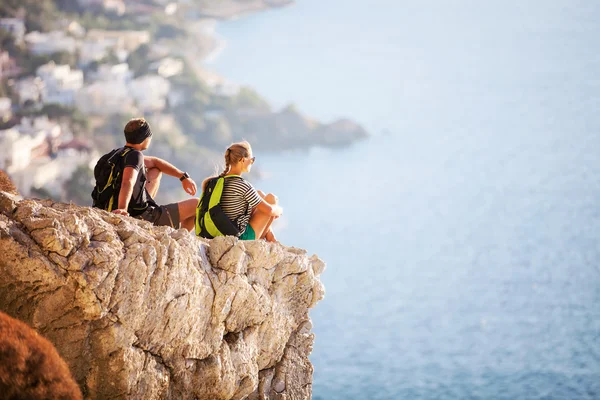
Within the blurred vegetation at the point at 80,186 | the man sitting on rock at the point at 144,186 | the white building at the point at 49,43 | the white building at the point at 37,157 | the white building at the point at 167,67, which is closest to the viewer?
the man sitting on rock at the point at 144,186

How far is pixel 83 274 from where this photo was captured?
4270mm

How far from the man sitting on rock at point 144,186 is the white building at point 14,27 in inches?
1613

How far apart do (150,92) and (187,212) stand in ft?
145

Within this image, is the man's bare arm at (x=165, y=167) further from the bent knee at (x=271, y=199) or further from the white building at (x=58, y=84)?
the white building at (x=58, y=84)

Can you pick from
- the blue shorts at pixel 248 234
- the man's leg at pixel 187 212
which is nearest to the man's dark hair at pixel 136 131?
the man's leg at pixel 187 212

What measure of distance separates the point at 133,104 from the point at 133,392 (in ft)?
142

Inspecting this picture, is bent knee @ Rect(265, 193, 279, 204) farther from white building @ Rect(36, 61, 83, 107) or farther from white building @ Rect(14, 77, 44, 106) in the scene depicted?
white building @ Rect(36, 61, 83, 107)

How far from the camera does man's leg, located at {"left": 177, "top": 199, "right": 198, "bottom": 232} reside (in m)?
6.19

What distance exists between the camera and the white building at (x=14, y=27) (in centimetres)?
4441

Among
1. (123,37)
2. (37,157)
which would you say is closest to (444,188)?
(123,37)

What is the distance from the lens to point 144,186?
19.2 ft

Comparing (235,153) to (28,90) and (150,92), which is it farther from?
(150,92)

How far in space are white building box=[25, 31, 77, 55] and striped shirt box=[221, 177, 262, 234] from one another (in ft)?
136

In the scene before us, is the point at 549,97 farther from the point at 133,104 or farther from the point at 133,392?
the point at 133,392
